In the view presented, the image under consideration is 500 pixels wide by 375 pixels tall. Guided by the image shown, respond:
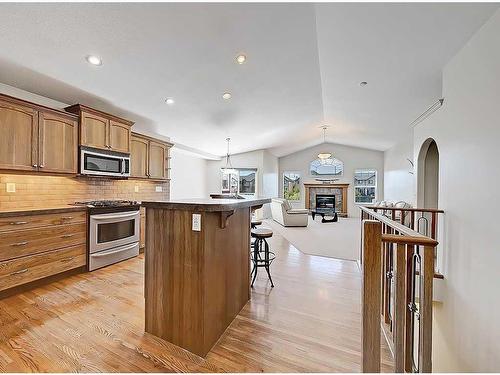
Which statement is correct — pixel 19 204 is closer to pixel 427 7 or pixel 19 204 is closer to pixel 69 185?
pixel 69 185

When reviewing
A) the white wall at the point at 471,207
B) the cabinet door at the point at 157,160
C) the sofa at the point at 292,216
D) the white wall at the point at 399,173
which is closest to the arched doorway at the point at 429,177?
the white wall at the point at 471,207

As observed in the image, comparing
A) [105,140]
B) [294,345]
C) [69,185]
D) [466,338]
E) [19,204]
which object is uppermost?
[105,140]

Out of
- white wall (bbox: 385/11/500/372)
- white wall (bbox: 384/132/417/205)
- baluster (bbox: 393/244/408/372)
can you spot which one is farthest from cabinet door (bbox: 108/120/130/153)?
white wall (bbox: 384/132/417/205)

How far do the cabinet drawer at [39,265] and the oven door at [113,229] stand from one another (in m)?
0.20

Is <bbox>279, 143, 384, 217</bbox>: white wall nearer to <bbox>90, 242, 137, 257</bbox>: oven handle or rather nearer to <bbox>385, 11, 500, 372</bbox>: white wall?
<bbox>385, 11, 500, 372</bbox>: white wall

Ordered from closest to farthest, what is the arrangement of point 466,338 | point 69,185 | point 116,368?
1. point 116,368
2. point 466,338
3. point 69,185

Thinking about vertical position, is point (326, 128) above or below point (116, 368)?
above

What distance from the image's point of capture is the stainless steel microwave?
11.1 ft

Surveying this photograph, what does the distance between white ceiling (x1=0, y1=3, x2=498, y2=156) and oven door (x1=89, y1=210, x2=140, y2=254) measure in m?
1.76

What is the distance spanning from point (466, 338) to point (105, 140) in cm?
526

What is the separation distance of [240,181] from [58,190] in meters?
6.39

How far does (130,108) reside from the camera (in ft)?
13.2

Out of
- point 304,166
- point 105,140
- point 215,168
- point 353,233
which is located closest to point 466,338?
point 353,233

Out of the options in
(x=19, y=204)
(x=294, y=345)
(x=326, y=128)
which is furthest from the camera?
(x=326, y=128)
